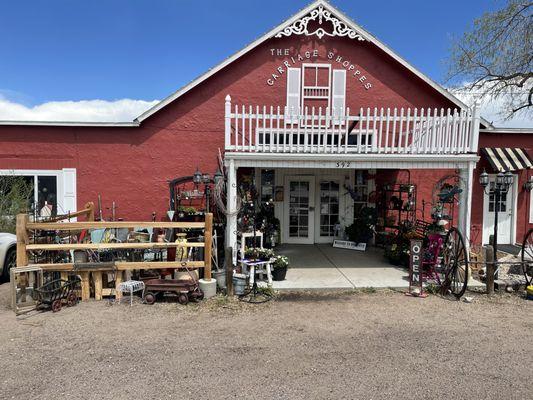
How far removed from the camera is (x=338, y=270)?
26.1 ft

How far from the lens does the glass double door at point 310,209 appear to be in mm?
10961

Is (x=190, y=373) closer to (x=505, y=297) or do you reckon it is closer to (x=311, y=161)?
(x=311, y=161)

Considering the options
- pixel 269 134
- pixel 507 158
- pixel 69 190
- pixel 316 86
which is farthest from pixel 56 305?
pixel 507 158

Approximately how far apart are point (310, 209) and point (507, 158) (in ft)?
18.0

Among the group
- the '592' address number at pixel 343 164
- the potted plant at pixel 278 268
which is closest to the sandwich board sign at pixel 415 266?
the '592' address number at pixel 343 164

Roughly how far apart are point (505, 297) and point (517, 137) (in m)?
5.83

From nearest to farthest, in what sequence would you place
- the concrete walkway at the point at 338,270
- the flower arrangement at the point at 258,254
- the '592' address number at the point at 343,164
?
the concrete walkway at the point at 338,270 → the flower arrangement at the point at 258,254 → the '592' address number at the point at 343,164

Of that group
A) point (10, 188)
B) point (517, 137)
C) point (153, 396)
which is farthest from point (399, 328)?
point (10, 188)

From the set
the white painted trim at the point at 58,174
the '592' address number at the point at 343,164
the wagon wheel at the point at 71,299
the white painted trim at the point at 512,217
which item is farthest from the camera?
the white painted trim at the point at 512,217

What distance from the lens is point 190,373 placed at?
3766mm

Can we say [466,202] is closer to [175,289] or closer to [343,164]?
[343,164]

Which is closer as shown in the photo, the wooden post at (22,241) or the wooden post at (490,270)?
the wooden post at (22,241)

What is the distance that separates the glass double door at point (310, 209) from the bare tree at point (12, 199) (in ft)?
22.6

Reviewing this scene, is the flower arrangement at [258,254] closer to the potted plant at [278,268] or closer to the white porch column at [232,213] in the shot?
the potted plant at [278,268]
